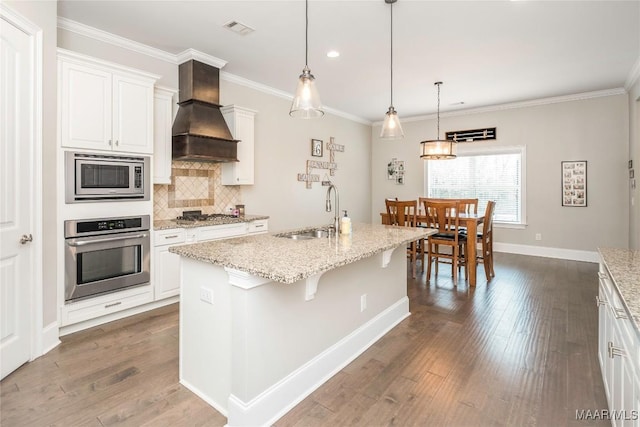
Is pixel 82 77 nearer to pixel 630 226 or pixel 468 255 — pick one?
pixel 468 255

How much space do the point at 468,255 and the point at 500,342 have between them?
1821 mm

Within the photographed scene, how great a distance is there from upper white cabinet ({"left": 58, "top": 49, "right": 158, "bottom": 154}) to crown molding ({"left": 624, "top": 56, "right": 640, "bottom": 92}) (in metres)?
5.62

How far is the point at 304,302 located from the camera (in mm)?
2068

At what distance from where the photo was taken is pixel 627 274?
1600 mm

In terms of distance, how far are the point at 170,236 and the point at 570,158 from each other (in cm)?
624

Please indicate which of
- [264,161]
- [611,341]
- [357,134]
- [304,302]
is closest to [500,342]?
[611,341]

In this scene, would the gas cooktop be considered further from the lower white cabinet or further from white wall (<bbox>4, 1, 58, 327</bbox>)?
the lower white cabinet

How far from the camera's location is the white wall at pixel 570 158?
17.5ft

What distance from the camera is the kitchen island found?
5.59ft

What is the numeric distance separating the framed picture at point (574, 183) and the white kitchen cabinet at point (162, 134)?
613 cm

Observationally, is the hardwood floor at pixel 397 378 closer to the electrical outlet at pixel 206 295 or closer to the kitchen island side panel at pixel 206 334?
the kitchen island side panel at pixel 206 334

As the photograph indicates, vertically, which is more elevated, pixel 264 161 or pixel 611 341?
pixel 264 161

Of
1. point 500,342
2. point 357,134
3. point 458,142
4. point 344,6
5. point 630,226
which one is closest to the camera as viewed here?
point 500,342

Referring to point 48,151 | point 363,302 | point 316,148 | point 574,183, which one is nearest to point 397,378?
A: point 363,302
